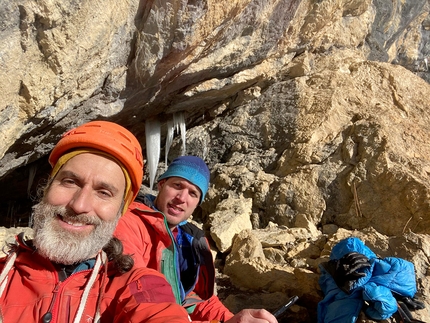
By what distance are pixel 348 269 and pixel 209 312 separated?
1.30 meters

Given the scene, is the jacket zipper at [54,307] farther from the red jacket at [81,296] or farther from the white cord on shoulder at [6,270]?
the white cord on shoulder at [6,270]

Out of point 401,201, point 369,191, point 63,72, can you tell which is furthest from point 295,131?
point 63,72

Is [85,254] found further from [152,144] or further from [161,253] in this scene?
[152,144]

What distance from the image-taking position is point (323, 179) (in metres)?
5.80

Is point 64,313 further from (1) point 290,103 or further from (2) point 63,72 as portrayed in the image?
(1) point 290,103

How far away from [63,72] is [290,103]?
14.0 ft

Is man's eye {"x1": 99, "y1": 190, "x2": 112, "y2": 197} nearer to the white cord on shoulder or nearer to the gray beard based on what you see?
the gray beard

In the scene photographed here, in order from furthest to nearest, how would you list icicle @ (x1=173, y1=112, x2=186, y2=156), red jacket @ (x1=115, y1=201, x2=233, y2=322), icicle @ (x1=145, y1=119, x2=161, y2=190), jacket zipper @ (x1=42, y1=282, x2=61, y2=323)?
icicle @ (x1=173, y1=112, x2=186, y2=156) < icicle @ (x1=145, y1=119, x2=161, y2=190) < red jacket @ (x1=115, y1=201, x2=233, y2=322) < jacket zipper @ (x1=42, y1=282, x2=61, y2=323)

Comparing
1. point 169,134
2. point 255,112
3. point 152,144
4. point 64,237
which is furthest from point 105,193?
point 255,112

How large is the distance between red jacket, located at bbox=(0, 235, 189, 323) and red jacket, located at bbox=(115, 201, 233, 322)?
1.43 ft

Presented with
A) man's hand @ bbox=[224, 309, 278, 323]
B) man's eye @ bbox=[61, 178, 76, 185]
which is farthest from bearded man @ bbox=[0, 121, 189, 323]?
man's hand @ bbox=[224, 309, 278, 323]

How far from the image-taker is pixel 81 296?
4.47ft

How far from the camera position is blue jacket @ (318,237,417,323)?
2.93 metres

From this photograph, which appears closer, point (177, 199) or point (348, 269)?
point (177, 199)
